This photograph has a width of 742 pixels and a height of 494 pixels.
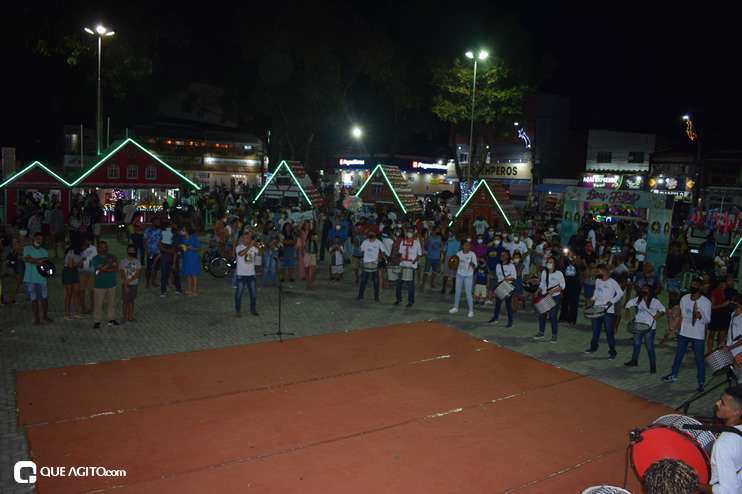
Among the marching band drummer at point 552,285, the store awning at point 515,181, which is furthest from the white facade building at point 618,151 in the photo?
the marching band drummer at point 552,285

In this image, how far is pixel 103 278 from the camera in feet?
32.9

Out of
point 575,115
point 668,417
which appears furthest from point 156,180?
point 575,115

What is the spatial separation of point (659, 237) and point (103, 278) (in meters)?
14.5

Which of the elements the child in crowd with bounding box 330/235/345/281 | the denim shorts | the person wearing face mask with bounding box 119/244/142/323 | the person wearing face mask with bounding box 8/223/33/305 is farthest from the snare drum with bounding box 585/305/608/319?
the person wearing face mask with bounding box 8/223/33/305

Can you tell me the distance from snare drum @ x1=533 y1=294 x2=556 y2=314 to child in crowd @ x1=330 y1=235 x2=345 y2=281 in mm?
6062

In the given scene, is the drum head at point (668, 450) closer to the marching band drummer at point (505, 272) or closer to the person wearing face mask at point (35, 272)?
the marching band drummer at point (505, 272)

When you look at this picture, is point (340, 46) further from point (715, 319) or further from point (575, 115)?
point (715, 319)

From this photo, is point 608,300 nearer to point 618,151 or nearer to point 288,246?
point 288,246

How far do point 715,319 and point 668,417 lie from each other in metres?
6.00

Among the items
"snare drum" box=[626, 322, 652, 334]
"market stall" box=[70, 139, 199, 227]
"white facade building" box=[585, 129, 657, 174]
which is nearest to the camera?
"snare drum" box=[626, 322, 652, 334]

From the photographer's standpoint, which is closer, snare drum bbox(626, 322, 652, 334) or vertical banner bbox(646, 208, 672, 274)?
snare drum bbox(626, 322, 652, 334)

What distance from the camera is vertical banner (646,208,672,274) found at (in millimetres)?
15656

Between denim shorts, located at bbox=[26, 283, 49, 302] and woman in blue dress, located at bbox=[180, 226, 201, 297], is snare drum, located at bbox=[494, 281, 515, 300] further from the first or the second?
denim shorts, located at bbox=[26, 283, 49, 302]

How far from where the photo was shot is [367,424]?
6816 mm
